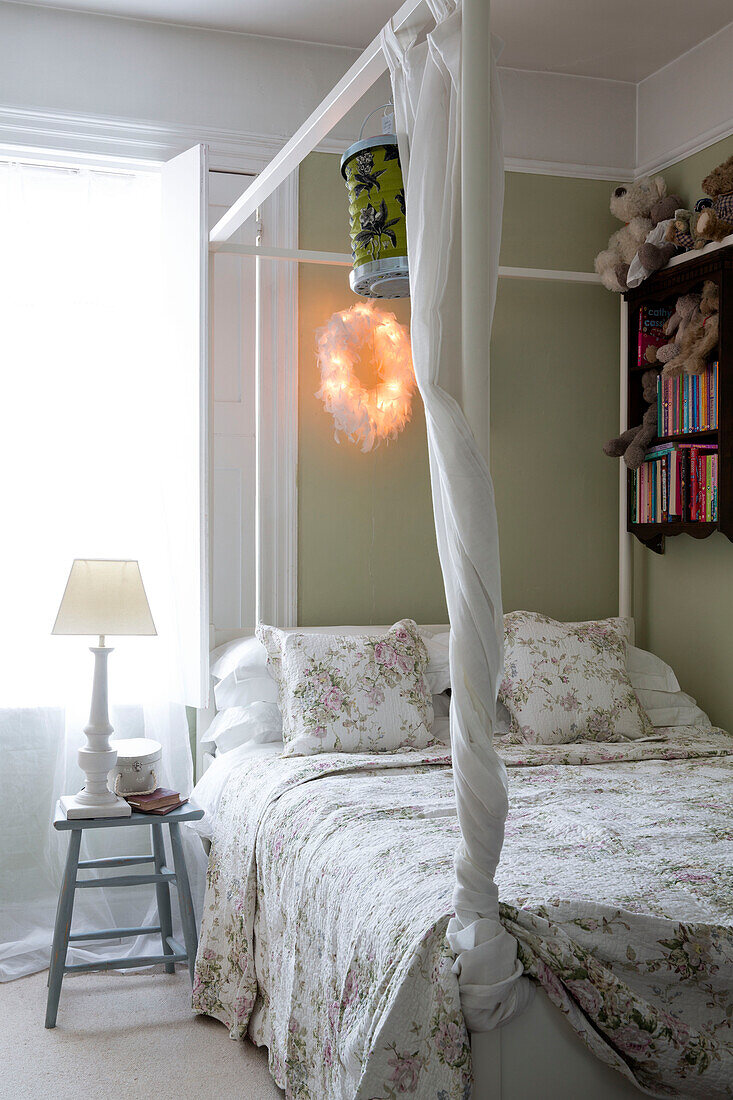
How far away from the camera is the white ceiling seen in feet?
10.5

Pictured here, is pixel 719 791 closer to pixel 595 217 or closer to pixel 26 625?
pixel 26 625

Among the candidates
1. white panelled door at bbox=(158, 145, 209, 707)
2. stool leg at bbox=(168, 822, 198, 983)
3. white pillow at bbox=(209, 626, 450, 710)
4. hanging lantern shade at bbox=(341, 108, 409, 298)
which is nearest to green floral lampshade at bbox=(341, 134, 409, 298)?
hanging lantern shade at bbox=(341, 108, 409, 298)

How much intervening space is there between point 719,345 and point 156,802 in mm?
2234

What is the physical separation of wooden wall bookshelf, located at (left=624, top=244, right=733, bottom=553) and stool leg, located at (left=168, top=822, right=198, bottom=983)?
1928mm

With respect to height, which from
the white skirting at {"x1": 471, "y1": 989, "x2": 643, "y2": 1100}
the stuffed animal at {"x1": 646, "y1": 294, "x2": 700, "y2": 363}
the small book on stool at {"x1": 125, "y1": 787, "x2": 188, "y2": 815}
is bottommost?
the white skirting at {"x1": 471, "y1": 989, "x2": 643, "y2": 1100}

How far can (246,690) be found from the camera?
302 centimetres

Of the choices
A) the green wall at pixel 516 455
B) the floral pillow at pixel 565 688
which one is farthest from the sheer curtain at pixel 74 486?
the floral pillow at pixel 565 688

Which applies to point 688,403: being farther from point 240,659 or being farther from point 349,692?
point 240,659

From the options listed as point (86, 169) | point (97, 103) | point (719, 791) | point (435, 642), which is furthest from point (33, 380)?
point (719, 791)

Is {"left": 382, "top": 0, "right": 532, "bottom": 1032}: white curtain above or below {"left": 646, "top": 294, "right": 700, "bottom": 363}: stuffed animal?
below

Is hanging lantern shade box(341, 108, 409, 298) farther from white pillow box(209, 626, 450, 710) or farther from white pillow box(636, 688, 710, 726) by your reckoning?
white pillow box(636, 688, 710, 726)

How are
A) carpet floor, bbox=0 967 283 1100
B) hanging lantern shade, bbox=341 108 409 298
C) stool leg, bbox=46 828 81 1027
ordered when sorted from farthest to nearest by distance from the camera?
stool leg, bbox=46 828 81 1027 < carpet floor, bbox=0 967 283 1100 < hanging lantern shade, bbox=341 108 409 298

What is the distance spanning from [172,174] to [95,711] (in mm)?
1658

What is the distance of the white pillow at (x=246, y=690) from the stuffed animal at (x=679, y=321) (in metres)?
1.72
